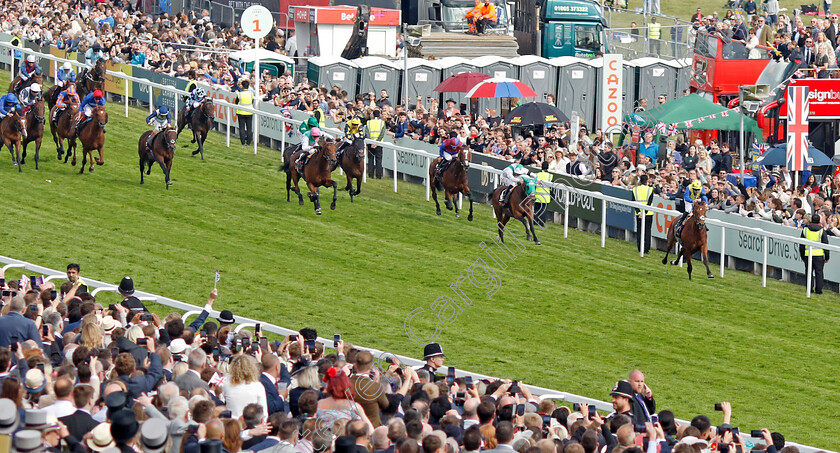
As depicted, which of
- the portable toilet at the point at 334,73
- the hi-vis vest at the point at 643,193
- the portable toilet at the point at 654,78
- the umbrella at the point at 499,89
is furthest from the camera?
the portable toilet at the point at 654,78

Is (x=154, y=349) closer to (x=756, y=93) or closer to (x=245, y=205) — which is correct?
(x=245, y=205)

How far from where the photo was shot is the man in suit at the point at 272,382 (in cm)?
757

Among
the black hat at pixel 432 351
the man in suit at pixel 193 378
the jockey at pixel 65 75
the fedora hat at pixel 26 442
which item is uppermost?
the jockey at pixel 65 75

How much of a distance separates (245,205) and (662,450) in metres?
13.7

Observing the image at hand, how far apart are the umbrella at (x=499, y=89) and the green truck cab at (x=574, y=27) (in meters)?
8.74

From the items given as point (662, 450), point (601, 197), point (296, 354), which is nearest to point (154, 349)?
point (296, 354)

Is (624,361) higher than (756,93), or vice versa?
(756,93)

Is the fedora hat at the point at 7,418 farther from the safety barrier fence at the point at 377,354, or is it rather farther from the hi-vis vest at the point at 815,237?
the hi-vis vest at the point at 815,237

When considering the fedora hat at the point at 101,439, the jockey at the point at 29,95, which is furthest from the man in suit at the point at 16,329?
the jockey at the point at 29,95

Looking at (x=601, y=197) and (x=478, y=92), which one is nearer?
(x=601, y=197)

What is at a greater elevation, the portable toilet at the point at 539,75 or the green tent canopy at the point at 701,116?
the portable toilet at the point at 539,75

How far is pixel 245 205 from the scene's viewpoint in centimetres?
1995

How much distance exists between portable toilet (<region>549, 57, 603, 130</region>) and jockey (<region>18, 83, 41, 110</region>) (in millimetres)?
14771

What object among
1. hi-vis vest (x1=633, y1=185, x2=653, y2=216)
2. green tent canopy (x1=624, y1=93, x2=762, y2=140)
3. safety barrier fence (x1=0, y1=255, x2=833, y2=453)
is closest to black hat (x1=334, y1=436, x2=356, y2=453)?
safety barrier fence (x1=0, y1=255, x2=833, y2=453)
